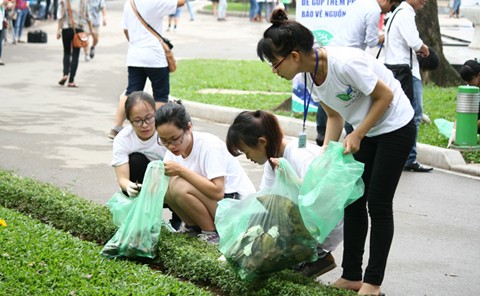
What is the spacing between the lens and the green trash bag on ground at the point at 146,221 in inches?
218

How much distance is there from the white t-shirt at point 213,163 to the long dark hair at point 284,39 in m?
1.32

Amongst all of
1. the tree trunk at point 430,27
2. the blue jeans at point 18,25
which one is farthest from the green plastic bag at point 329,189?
the blue jeans at point 18,25

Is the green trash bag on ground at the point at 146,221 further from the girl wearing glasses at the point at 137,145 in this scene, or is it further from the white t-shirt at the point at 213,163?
the girl wearing glasses at the point at 137,145

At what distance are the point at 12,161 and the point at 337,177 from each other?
17.1 ft

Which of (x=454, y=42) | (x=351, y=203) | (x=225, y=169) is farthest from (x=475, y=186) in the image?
(x=454, y=42)

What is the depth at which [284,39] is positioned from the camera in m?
4.61

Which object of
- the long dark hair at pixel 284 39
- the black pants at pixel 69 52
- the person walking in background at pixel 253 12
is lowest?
the person walking in background at pixel 253 12

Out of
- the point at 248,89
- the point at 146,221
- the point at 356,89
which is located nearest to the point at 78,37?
the point at 248,89

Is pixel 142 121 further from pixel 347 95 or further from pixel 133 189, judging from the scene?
pixel 347 95

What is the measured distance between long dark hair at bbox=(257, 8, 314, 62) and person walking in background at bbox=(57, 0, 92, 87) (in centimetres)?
1061

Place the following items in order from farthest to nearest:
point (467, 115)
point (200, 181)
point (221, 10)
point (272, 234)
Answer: point (221, 10)
point (467, 115)
point (200, 181)
point (272, 234)

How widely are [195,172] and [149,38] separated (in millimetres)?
4239

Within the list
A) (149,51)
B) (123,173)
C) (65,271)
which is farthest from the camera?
(149,51)

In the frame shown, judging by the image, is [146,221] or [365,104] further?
[146,221]
